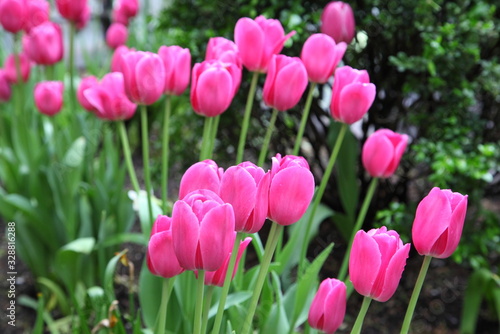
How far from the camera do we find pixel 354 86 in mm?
1034

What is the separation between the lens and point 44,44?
77.6 inches

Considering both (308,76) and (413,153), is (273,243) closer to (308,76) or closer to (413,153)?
(308,76)

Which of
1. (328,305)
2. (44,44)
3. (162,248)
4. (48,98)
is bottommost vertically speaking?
(48,98)

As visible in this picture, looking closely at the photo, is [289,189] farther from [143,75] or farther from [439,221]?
[143,75]

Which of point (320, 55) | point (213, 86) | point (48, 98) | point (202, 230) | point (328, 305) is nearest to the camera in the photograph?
point (202, 230)

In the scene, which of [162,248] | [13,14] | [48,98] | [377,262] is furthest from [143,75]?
[13,14]

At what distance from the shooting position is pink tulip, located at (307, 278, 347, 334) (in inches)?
34.0

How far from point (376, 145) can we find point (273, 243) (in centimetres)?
52

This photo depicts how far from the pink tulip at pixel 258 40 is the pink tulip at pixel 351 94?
0.39 ft

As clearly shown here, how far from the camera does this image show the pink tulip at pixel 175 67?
1103 mm

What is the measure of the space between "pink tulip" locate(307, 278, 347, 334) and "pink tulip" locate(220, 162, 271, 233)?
0.21 m

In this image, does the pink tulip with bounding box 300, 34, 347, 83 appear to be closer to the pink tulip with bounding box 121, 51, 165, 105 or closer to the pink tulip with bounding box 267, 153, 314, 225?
the pink tulip with bounding box 121, 51, 165, 105

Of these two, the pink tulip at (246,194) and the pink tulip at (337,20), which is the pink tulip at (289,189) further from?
the pink tulip at (337,20)

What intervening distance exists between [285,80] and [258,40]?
0.32 ft
